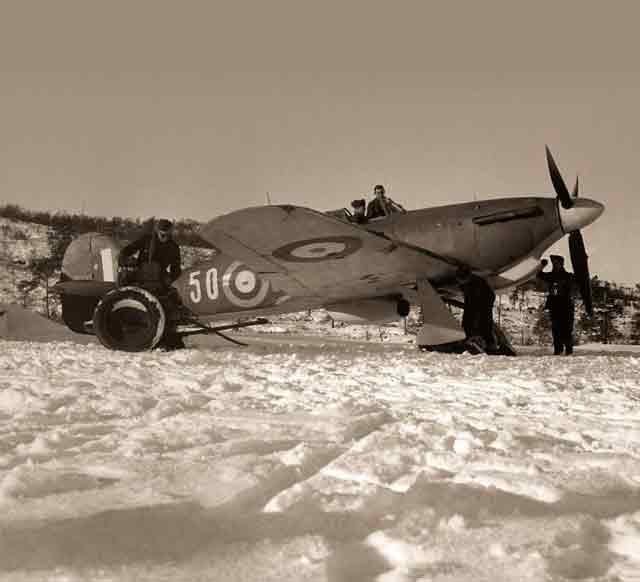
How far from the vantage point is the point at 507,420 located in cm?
250

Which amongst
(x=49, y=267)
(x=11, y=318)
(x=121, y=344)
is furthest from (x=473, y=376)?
(x=49, y=267)

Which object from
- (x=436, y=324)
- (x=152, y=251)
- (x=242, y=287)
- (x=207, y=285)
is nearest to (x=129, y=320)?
(x=152, y=251)

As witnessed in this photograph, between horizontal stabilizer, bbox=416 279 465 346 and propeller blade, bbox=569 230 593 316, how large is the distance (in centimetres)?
223

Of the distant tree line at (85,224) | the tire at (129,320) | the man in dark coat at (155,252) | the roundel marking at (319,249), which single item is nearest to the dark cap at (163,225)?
the man in dark coat at (155,252)

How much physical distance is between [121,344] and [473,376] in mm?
4652

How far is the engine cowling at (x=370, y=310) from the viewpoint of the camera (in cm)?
781

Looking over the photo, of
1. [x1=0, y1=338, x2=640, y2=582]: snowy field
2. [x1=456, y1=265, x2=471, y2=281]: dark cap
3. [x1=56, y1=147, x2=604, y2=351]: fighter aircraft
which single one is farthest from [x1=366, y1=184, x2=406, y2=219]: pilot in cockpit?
[x1=0, y1=338, x2=640, y2=582]: snowy field

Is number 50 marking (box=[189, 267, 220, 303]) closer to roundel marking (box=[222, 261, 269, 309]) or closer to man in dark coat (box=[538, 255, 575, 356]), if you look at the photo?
roundel marking (box=[222, 261, 269, 309])

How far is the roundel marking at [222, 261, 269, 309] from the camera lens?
762cm

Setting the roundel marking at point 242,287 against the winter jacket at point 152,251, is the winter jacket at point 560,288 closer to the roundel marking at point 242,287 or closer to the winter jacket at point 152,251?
the roundel marking at point 242,287

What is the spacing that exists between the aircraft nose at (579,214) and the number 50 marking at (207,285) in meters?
4.50

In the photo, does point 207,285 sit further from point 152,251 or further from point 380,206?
point 380,206

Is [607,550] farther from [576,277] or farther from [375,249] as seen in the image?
[576,277]

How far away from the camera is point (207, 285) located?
7.84m
